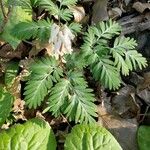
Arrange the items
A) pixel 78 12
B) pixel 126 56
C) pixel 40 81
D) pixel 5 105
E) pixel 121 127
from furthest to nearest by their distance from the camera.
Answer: pixel 78 12 → pixel 121 127 → pixel 5 105 → pixel 126 56 → pixel 40 81

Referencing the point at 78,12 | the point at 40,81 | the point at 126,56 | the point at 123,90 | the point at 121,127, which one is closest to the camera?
the point at 40,81

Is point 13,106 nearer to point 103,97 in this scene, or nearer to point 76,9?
point 103,97

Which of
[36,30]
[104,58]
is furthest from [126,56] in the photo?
[36,30]

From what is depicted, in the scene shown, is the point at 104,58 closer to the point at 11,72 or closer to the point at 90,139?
the point at 90,139

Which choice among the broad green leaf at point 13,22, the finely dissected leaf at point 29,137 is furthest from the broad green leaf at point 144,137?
the broad green leaf at point 13,22

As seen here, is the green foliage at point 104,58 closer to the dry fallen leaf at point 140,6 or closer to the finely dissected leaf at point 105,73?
the finely dissected leaf at point 105,73
